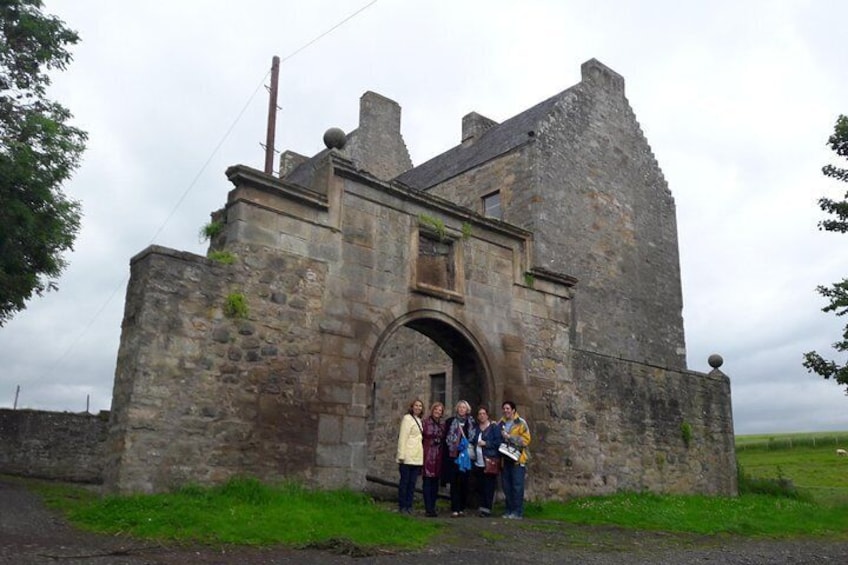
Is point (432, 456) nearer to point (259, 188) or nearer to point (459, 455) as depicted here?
point (459, 455)

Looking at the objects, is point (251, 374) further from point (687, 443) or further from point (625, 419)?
point (687, 443)

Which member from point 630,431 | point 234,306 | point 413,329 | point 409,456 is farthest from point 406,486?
point 630,431

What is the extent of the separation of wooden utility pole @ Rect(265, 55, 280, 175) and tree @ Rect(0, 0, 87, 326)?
12.6 ft

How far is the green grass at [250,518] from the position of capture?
22.0ft

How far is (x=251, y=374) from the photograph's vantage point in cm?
871

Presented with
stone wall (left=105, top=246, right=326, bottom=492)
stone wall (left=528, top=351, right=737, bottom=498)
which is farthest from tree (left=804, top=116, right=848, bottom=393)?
stone wall (left=105, top=246, right=326, bottom=492)

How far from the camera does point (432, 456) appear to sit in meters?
9.62

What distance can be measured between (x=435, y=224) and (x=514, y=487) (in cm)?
408

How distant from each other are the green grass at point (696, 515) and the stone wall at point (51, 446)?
10732 mm

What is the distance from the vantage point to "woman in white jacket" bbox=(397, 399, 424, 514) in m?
9.34

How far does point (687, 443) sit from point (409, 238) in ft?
26.1

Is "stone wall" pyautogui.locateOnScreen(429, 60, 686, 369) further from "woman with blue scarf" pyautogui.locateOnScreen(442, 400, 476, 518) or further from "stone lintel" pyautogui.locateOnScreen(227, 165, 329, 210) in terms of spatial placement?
"stone lintel" pyautogui.locateOnScreen(227, 165, 329, 210)

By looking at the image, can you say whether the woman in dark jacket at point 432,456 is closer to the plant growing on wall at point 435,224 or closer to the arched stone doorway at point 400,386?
the plant growing on wall at point 435,224

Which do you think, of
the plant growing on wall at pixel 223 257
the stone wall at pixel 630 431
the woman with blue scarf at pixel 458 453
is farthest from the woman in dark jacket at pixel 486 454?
the plant growing on wall at pixel 223 257
